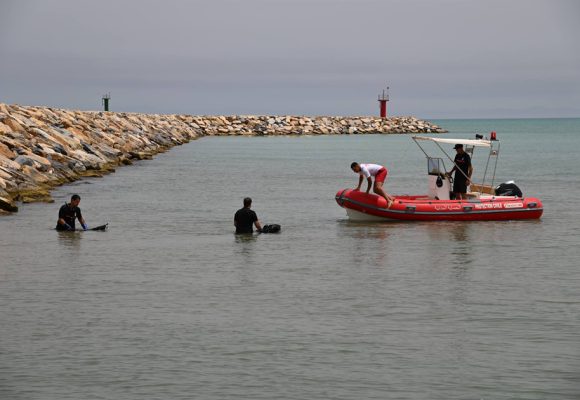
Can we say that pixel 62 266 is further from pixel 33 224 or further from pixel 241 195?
pixel 241 195

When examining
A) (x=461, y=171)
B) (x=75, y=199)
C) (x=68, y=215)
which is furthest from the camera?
(x=461, y=171)

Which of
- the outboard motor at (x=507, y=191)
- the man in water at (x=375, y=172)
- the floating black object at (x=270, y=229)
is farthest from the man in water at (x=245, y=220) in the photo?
the outboard motor at (x=507, y=191)

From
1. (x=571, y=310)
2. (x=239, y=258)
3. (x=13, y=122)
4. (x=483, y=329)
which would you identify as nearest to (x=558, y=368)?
(x=483, y=329)

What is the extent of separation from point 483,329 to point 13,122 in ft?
112

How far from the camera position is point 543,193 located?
128 ft

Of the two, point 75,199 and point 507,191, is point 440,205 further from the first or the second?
point 75,199

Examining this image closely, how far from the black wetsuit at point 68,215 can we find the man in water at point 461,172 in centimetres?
981

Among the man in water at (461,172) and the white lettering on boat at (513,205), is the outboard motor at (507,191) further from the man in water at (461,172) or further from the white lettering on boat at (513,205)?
the man in water at (461,172)

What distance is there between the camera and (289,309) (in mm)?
14492

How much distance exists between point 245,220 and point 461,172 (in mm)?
6281

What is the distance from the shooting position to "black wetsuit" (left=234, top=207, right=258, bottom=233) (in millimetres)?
22650

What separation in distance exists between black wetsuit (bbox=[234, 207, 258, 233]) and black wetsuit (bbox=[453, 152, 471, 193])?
232 inches

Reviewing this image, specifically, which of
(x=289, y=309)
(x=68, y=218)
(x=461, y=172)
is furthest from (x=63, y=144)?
(x=289, y=309)

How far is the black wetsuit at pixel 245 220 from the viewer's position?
22650mm
